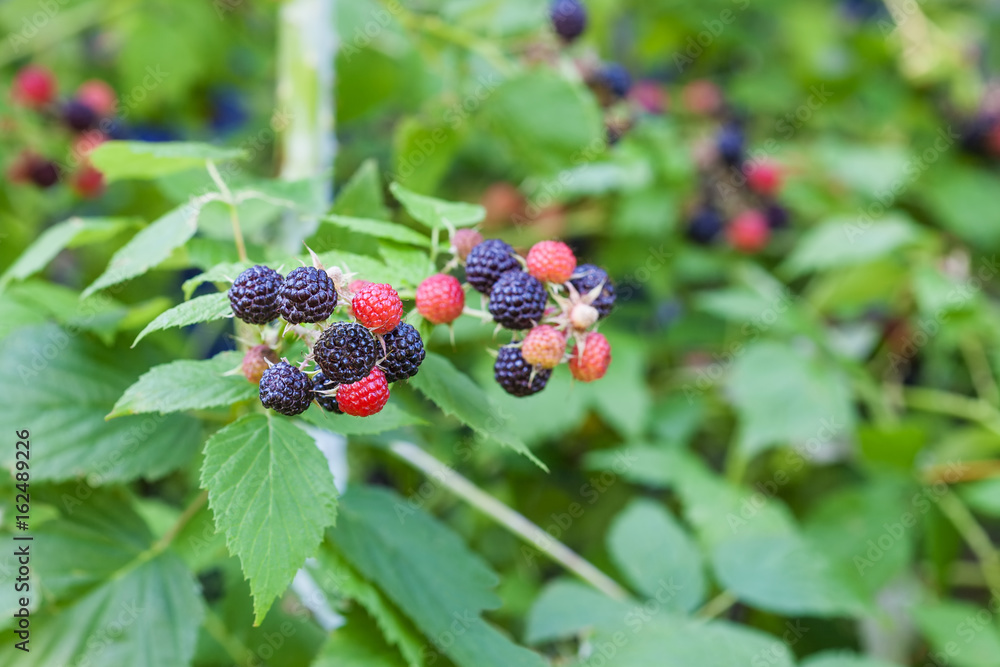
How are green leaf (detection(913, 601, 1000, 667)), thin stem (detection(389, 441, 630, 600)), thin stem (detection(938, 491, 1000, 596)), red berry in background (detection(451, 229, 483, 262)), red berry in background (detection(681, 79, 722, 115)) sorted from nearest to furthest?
red berry in background (detection(451, 229, 483, 262)) → thin stem (detection(389, 441, 630, 600)) → green leaf (detection(913, 601, 1000, 667)) → thin stem (detection(938, 491, 1000, 596)) → red berry in background (detection(681, 79, 722, 115))

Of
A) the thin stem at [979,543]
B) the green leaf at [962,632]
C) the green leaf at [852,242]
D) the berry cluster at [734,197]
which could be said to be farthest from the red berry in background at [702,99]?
the green leaf at [962,632]

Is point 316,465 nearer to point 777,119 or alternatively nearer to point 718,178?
point 718,178

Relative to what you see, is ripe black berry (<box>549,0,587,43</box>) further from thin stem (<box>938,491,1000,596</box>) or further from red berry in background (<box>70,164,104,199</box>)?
thin stem (<box>938,491,1000,596</box>)

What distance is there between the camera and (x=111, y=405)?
0.99 m

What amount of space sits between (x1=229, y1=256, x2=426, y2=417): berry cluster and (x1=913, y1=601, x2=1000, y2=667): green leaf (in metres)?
1.37

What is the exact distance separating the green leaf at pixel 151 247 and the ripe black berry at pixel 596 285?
0.42m

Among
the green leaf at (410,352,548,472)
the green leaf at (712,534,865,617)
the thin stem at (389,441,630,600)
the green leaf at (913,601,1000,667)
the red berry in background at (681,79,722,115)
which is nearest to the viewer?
the green leaf at (410,352,548,472)

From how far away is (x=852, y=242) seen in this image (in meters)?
1.86

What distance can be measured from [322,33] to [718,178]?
1.10 meters

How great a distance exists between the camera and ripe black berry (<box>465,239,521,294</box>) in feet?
2.58

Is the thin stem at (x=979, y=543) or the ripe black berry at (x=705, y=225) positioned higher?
the ripe black berry at (x=705, y=225)

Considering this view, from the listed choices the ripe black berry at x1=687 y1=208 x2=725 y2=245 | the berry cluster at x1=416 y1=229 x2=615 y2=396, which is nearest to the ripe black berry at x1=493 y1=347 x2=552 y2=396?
the berry cluster at x1=416 y1=229 x2=615 y2=396

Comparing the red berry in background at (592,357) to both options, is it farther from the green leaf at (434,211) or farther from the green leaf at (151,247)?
the green leaf at (151,247)

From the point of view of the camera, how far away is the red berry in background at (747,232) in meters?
2.04
